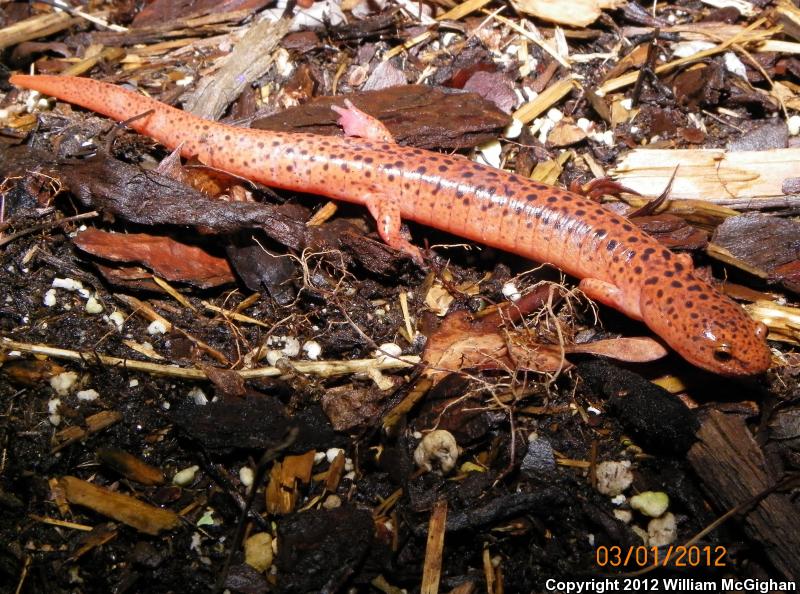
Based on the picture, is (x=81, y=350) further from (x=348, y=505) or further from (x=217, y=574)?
(x=348, y=505)

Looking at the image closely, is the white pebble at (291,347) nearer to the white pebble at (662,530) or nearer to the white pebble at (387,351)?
the white pebble at (387,351)

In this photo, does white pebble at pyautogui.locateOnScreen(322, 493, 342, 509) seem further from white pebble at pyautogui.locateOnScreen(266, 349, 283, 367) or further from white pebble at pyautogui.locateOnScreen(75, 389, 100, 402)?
white pebble at pyautogui.locateOnScreen(75, 389, 100, 402)

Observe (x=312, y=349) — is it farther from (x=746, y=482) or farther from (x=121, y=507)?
(x=746, y=482)

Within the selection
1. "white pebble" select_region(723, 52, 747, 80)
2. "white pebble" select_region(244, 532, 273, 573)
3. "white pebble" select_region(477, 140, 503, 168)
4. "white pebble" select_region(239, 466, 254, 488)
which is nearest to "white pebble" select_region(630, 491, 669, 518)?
Answer: "white pebble" select_region(244, 532, 273, 573)

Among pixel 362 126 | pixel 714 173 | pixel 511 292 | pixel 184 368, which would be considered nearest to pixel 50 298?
pixel 184 368

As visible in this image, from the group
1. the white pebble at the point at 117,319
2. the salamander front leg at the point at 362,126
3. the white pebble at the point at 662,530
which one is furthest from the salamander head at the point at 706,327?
the white pebble at the point at 117,319
